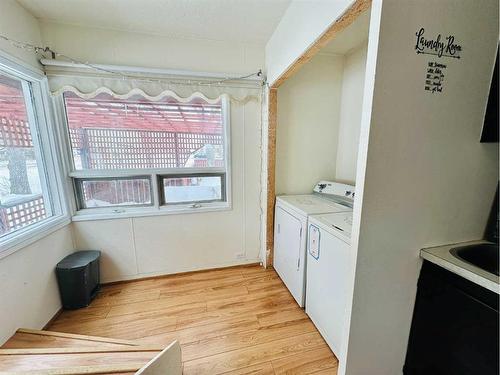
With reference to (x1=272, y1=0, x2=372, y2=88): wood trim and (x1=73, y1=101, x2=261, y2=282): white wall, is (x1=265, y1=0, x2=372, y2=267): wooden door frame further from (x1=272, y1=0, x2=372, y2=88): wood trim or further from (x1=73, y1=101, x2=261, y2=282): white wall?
(x1=73, y1=101, x2=261, y2=282): white wall

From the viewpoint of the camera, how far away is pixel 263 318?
182 cm

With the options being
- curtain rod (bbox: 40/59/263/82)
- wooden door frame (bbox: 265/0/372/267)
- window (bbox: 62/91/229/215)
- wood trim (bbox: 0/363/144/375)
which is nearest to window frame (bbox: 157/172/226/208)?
window (bbox: 62/91/229/215)

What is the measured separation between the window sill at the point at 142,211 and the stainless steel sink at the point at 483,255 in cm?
199

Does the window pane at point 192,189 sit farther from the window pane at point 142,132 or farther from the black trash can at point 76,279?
the black trash can at point 76,279

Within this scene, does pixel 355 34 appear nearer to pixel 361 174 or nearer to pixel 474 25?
pixel 474 25

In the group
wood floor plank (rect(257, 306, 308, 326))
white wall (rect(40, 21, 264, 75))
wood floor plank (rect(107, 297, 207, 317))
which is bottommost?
wood floor plank (rect(107, 297, 207, 317))

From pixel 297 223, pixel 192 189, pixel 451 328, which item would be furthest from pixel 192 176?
pixel 451 328

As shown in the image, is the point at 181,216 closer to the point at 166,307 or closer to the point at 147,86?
the point at 166,307

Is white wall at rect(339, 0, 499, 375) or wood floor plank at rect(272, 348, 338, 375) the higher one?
white wall at rect(339, 0, 499, 375)

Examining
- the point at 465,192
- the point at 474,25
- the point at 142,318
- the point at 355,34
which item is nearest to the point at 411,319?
the point at 465,192

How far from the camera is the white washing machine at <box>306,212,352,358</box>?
1.35 m

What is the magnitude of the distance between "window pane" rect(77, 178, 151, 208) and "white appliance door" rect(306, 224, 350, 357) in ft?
6.12

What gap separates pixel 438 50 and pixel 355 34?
1.34 m

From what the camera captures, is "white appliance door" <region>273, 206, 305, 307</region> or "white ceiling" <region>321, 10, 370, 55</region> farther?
"white appliance door" <region>273, 206, 305, 307</region>
